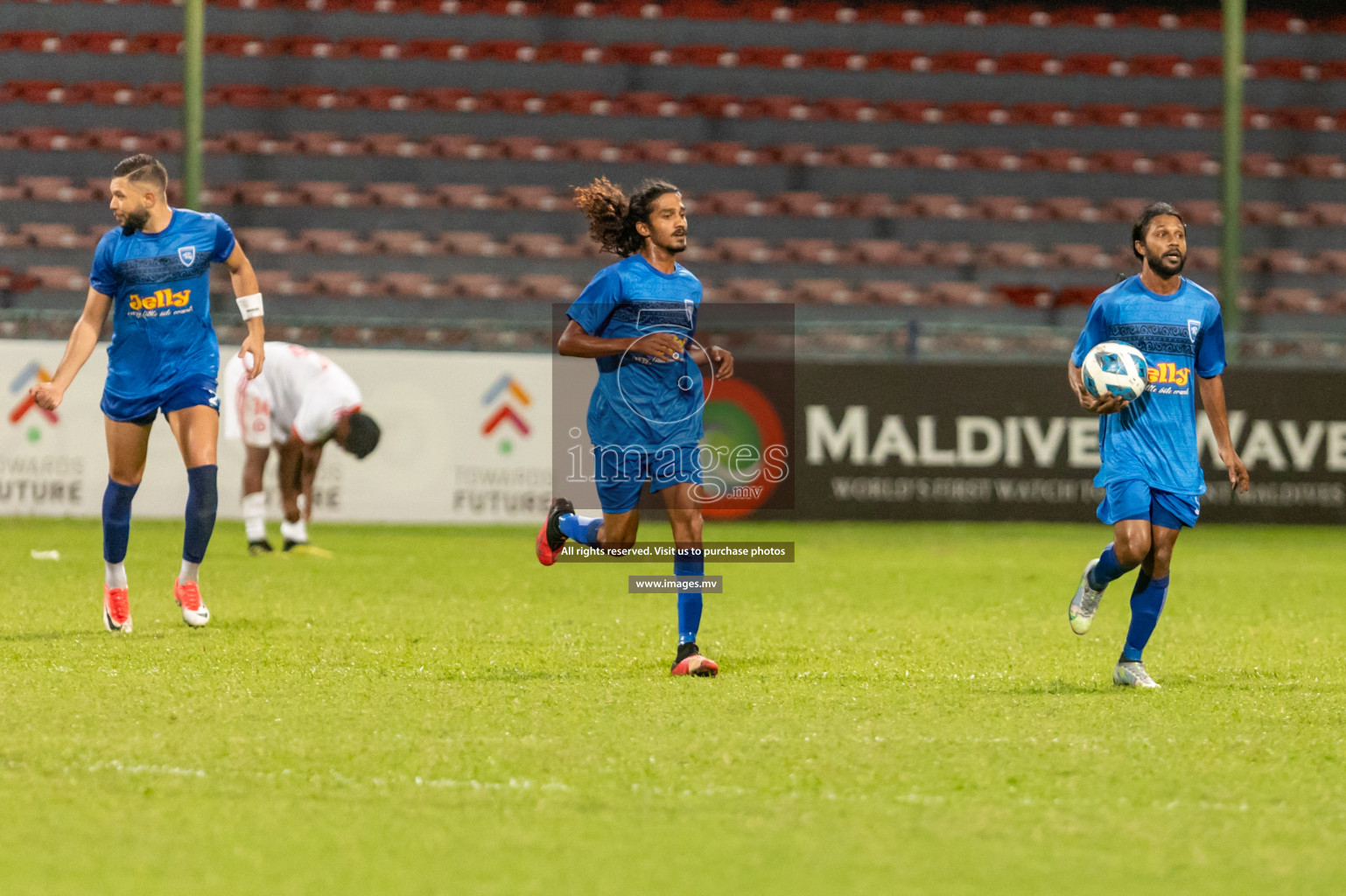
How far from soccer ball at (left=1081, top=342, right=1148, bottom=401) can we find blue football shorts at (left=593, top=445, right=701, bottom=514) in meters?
1.61

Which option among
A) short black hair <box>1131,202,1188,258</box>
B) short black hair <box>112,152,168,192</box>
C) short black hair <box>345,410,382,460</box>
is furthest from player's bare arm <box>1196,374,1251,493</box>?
short black hair <box>345,410,382,460</box>

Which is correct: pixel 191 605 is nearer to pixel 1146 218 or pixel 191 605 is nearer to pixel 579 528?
pixel 579 528

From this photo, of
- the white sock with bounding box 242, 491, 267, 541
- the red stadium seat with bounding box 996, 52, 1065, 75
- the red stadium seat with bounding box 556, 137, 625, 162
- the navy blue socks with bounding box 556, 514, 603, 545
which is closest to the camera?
the navy blue socks with bounding box 556, 514, 603, 545

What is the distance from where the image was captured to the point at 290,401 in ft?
39.8

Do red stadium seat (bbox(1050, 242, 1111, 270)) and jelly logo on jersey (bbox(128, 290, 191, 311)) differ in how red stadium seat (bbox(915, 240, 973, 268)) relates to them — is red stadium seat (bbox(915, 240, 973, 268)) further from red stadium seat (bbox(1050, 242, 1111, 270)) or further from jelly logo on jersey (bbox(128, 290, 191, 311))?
jelly logo on jersey (bbox(128, 290, 191, 311))

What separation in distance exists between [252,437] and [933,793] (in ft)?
27.6

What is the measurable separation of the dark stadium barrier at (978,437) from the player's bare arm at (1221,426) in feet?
28.1

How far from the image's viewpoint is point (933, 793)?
4.50 meters

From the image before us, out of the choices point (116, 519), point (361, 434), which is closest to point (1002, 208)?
point (361, 434)

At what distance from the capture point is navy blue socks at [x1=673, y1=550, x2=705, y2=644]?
6711 mm

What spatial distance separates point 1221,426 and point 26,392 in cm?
1142

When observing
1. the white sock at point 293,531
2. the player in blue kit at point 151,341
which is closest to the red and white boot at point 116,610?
the player in blue kit at point 151,341

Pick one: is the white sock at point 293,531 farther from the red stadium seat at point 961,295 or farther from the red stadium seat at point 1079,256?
the red stadium seat at point 1079,256

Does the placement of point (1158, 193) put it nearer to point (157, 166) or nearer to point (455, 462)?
point (455, 462)
